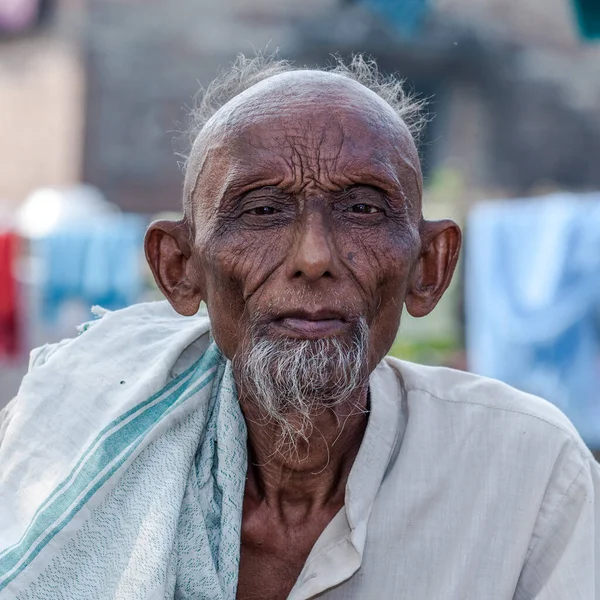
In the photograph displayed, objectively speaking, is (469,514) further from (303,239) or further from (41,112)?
(41,112)

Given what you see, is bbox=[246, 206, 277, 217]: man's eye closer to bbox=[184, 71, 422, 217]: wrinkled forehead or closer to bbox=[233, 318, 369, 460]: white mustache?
bbox=[184, 71, 422, 217]: wrinkled forehead

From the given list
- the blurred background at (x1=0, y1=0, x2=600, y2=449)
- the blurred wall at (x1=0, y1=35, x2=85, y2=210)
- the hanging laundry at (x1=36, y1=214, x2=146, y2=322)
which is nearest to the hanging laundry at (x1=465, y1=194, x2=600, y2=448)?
the hanging laundry at (x1=36, y1=214, x2=146, y2=322)

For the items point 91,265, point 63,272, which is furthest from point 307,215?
point 63,272

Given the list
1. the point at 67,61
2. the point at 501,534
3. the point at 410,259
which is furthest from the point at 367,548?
the point at 67,61

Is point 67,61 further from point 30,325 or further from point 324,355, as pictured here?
point 324,355

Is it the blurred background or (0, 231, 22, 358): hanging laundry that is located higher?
the blurred background

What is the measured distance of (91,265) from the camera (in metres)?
7.48

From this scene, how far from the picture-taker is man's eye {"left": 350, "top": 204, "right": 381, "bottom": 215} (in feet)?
7.12

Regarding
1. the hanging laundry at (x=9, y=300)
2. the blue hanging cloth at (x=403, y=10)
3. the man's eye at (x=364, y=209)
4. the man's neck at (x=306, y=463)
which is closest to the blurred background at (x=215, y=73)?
the hanging laundry at (x=9, y=300)

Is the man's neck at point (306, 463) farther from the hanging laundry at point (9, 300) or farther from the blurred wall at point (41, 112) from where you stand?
the blurred wall at point (41, 112)

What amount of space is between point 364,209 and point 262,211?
22 centimetres

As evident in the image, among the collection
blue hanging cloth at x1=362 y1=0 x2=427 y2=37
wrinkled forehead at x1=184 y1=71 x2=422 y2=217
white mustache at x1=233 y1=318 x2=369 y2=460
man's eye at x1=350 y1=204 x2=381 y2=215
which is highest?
blue hanging cloth at x1=362 y1=0 x2=427 y2=37

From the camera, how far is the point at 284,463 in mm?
2377

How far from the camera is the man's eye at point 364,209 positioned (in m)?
2.17
